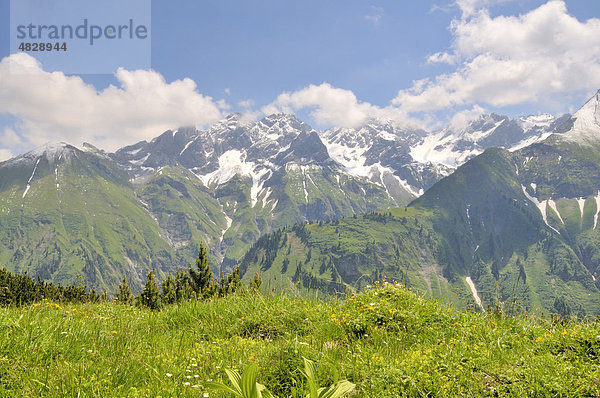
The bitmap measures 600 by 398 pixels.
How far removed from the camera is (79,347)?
636 cm

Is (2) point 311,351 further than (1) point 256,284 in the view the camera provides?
No

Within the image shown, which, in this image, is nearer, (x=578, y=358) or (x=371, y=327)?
(x=578, y=358)

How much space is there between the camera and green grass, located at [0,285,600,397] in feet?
17.9

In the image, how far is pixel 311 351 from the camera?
6496 millimetres

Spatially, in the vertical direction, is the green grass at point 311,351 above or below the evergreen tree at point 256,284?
below

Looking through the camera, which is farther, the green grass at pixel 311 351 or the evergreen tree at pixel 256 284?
the evergreen tree at pixel 256 284

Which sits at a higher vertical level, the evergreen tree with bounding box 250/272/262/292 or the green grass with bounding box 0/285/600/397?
the evergreen tree with bounding box 250/272/262/292

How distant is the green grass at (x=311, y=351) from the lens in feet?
17.9

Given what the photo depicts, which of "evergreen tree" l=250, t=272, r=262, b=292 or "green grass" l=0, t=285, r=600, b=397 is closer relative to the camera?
"green grass" l=0, t=285, r=600, b=397

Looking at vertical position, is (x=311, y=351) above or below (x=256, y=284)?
below

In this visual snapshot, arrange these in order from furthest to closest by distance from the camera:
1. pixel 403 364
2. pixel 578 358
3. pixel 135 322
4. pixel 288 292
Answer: pixel 288 292
pixel 135 322
pixel 578 358
pixel 403 364

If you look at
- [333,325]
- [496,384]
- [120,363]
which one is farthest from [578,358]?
[120,363]

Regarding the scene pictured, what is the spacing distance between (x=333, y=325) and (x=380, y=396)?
9.28ft

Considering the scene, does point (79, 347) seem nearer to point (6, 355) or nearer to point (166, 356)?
point (6, 355)
